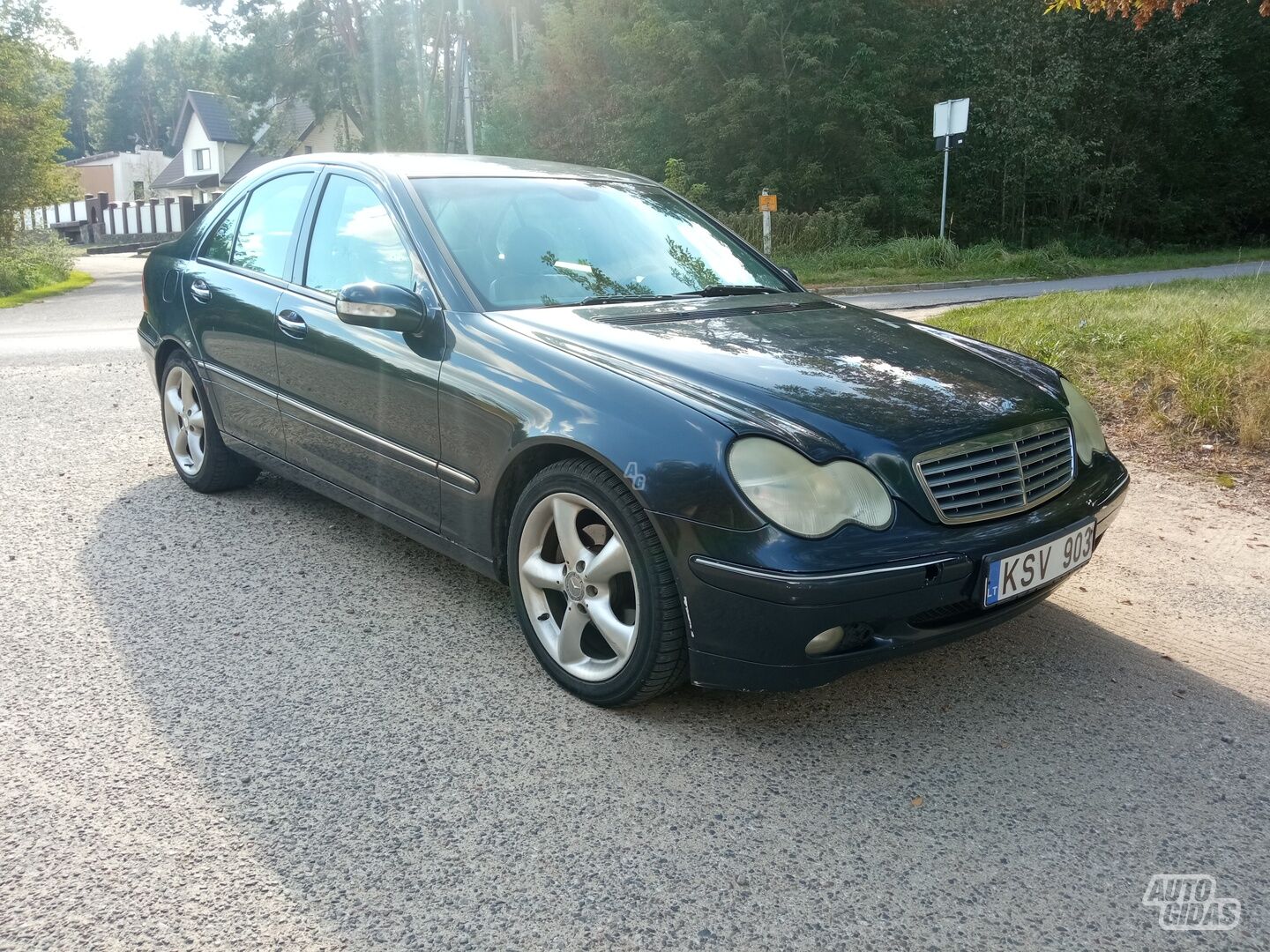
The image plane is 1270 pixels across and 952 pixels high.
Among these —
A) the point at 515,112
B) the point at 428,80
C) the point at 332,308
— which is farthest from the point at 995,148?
the point at 332,308

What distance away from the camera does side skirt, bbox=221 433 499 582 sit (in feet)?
11.8

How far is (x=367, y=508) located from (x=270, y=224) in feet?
4.90

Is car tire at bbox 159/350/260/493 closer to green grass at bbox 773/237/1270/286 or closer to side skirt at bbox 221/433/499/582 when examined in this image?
side skirt at bbox 221/433/499/582

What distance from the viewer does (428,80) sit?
39.2 m

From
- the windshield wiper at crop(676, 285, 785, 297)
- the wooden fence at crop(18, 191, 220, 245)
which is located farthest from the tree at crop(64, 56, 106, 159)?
the windshield wiper at crop(676, 285, 785, 297)

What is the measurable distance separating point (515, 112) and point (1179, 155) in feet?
63.5

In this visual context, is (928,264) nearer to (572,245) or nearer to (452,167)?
(452,167)

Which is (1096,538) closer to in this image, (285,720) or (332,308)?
(285,720)

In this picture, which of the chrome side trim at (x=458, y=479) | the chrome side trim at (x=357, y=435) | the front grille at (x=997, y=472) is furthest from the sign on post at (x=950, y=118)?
the chrome side trim at (x=458, y=479)

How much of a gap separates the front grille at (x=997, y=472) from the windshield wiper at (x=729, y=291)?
4.49 ft

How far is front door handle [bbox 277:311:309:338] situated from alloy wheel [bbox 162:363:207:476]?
42.5 inches

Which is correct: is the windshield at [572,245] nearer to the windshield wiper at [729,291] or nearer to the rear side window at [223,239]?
the windshield wiper at [729,291]

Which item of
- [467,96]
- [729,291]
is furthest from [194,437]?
[467,96]

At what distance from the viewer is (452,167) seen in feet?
14.0
